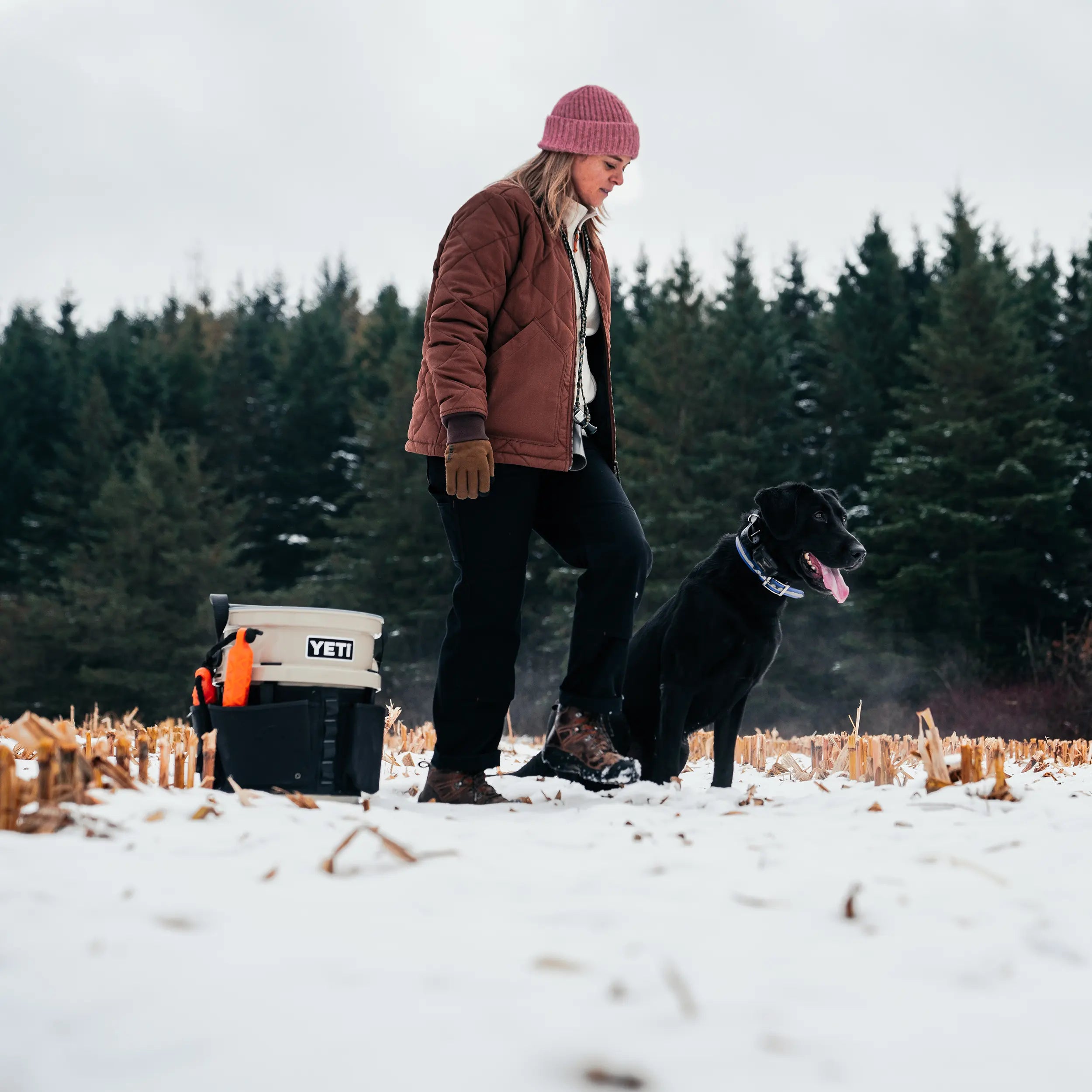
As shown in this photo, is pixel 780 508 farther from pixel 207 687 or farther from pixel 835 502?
pixel 207 687

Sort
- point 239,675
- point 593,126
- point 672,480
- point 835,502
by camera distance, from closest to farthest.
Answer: point 239,675 → point 593,126 → point 835,502 → point 672,480

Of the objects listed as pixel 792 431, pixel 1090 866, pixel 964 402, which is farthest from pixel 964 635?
pixel 1090 866

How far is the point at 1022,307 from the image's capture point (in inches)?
853

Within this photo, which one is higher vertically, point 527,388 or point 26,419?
point 26,419

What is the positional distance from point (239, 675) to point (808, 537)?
6.99 ft

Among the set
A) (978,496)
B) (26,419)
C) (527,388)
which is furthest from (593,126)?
(26,419)

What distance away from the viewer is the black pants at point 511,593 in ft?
9.64

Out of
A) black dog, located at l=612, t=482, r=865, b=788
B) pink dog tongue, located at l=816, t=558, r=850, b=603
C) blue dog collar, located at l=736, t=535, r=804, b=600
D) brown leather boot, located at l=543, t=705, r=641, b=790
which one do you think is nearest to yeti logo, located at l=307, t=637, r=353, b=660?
brown leather boot, located at l=543, t=705, r=641, b=790

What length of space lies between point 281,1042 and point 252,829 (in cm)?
72

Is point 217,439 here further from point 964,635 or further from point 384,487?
point 964,635

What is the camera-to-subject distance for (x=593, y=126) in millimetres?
3016

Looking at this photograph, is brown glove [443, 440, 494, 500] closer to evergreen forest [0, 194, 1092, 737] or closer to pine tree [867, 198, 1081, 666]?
evergreen forest [0, 194, 1092, 737]

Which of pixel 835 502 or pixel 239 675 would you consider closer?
Answer: pixel 239 675

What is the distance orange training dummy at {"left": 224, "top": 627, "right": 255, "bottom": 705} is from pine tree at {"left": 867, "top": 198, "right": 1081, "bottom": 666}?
59.6ft
